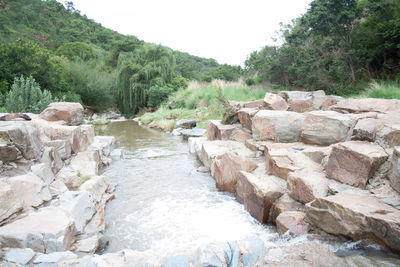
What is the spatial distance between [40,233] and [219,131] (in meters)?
4.58

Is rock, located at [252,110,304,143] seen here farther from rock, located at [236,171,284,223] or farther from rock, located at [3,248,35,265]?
rock, located at [3,248,35,265]

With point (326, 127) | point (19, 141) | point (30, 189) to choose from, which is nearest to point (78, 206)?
point (30, 189)

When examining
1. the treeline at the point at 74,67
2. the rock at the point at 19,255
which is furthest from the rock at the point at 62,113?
the rock at the point at 19,255

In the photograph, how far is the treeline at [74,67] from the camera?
33.5 ft

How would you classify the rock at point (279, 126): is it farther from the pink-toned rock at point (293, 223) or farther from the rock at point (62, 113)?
the rock at point (62, 113)

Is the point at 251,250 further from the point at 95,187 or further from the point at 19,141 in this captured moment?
the point at 19,141

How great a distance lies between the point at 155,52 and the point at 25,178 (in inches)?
666

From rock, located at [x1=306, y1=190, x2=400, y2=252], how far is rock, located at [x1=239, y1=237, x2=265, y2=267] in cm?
64

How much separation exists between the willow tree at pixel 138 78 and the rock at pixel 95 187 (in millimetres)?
13581

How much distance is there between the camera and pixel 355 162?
271cm

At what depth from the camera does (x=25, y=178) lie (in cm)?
293

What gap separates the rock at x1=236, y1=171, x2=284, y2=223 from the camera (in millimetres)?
3078

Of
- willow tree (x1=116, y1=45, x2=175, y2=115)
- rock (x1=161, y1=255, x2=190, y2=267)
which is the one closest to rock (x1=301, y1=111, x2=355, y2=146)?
rock (x1=161, y1=255, x2=190, y2=267)

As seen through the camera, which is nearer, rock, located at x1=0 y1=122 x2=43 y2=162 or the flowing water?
the flowing water
